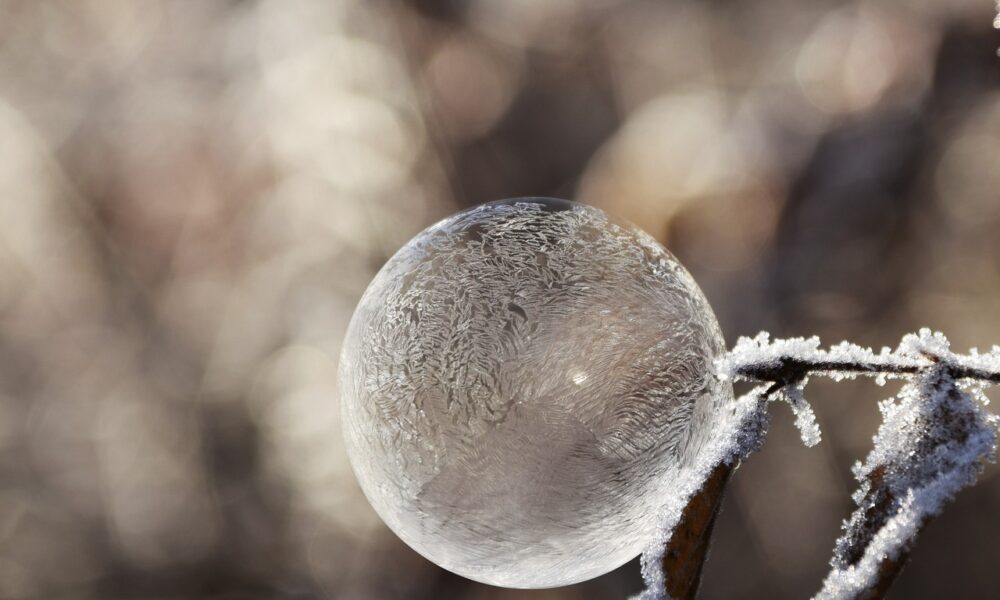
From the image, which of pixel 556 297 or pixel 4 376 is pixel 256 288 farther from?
pixel 556 297

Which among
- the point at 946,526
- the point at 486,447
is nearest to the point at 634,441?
the point at 486,447

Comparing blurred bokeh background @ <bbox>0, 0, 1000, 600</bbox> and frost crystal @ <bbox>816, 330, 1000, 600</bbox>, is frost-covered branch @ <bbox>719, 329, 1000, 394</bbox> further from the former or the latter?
blurred bokeh background @ <bbox>0, 0, 1000, 600</bbox>

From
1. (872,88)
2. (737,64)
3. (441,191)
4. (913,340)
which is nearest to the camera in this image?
(913,340)

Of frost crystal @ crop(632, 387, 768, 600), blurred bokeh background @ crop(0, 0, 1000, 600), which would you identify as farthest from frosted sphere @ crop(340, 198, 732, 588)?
blurred bokeh background @ crop(0, 0, 1000, 600)

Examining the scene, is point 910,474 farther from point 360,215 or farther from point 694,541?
point 360,215

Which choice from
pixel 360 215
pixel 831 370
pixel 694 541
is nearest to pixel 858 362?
pixel 831 370

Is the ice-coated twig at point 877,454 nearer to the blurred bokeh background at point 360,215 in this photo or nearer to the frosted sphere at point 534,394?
the frosted sphere at point 534,394
